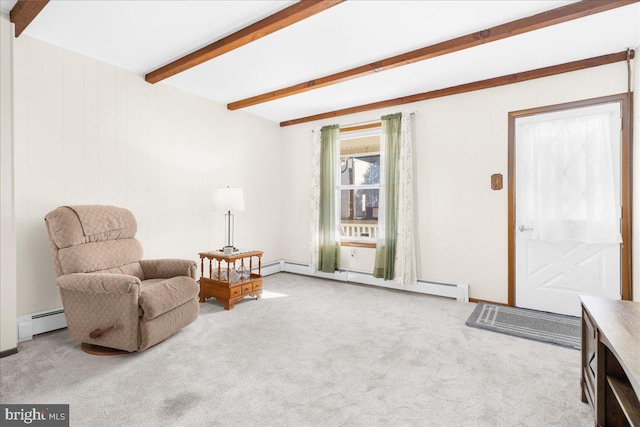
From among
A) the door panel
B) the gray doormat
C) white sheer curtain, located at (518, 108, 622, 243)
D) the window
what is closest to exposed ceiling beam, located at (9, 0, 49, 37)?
the window

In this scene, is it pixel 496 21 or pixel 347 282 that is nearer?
pixel 496 21

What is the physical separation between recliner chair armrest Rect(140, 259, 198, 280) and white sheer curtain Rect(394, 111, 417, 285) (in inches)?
101

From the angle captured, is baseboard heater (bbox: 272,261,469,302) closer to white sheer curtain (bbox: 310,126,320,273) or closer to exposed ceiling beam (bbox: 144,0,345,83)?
white sheer curtain (bbox: 310,126,320,273)

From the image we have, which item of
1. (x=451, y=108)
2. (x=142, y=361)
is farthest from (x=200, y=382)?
(x=451, y=108)

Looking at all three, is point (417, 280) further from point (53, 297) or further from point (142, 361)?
point (53, 297)

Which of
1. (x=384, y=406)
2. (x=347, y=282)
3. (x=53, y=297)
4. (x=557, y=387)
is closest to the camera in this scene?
(x=384, y=406)

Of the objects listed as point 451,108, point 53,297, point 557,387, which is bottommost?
point 557,387

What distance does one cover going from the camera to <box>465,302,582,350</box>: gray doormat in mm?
2703

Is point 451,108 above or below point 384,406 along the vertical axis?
above

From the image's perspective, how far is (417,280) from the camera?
13.5 ft

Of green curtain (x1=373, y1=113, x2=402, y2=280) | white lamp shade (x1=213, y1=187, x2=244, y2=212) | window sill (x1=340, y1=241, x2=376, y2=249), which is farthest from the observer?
window sill (x1=340, y1=241, x2=376, y2=249)

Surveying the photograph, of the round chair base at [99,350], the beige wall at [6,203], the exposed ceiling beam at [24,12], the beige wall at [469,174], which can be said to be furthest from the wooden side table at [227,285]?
the exposed ceiling beam at [24,12]

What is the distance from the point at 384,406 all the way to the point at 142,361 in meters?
1.72

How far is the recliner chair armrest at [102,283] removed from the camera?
227 centimetres
